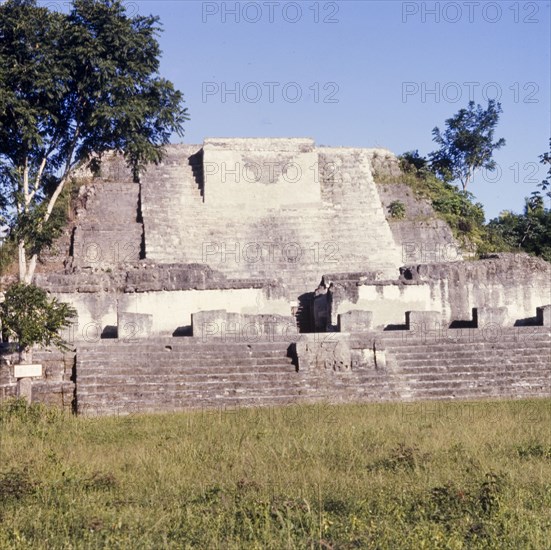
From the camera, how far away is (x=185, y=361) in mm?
13336

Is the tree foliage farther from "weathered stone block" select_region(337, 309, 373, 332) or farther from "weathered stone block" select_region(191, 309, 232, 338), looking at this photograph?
"weathered stone block" select_region(337, 309, 373, 332)

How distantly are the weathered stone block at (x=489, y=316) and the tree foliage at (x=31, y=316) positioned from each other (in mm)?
7608

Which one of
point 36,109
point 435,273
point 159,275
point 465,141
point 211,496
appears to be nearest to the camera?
point 211,496

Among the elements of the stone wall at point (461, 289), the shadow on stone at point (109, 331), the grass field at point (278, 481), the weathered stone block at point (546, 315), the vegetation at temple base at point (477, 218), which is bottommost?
the grass field at point (278, 481)

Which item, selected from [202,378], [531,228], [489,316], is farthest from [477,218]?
[202,378]

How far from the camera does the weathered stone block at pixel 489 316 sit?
53.8 feet

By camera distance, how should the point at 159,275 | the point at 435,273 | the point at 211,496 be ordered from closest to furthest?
the point at 211,496 < the point at 159,275 < the point at 435,273

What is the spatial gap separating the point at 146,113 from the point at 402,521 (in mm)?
11505

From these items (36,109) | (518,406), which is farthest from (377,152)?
(518,406)

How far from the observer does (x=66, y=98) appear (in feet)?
52.0

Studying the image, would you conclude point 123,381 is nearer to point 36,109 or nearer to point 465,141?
→ point 36,109

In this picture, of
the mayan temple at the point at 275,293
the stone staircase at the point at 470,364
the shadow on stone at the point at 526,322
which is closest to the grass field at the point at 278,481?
the mayan temple at the point at 275,293

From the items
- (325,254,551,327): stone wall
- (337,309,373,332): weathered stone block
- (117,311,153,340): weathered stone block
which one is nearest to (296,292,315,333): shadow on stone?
(325,254,551,327): stone wall

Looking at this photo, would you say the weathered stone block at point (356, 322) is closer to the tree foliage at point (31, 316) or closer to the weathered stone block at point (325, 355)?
the weathered stone block at point (325, 355)
